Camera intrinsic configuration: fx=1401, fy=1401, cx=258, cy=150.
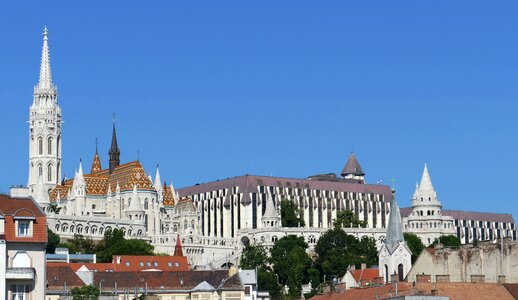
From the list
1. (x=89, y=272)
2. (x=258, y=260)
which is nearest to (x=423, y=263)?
(x=89, y=272)

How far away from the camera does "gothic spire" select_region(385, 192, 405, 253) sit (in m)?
137

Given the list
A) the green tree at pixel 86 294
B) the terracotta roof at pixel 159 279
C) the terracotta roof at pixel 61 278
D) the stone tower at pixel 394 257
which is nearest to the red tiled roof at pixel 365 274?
the stone tower at pixel 394 257

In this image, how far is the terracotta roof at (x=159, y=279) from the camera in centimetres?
10844

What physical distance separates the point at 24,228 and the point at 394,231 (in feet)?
311

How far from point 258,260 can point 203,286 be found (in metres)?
90.0

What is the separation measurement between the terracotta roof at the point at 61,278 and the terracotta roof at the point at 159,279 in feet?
5.94

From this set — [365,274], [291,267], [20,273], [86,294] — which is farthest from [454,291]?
[291,267]

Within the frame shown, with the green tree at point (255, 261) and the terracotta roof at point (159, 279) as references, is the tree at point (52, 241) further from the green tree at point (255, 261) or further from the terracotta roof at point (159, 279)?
the terracotta roof at point (159, 279)

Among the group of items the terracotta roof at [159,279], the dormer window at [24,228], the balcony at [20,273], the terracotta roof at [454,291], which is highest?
the dormer window at [24,228]

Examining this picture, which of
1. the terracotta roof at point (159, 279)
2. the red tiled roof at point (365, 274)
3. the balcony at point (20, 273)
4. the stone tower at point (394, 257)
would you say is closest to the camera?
the balcony at point (20, 273)

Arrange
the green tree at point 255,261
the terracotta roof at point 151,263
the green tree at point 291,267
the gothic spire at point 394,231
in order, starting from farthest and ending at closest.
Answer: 1. the green tree at point 255,261
2. the green tree at point 291,267
3. the terracotta roof at point 151,263
4. the gothic spire at point 394,231

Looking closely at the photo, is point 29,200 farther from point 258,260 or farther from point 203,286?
point 258,260

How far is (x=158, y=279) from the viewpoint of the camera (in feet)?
368

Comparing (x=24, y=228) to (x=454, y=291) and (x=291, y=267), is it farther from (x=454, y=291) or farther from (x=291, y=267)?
(x=291, y=267)
